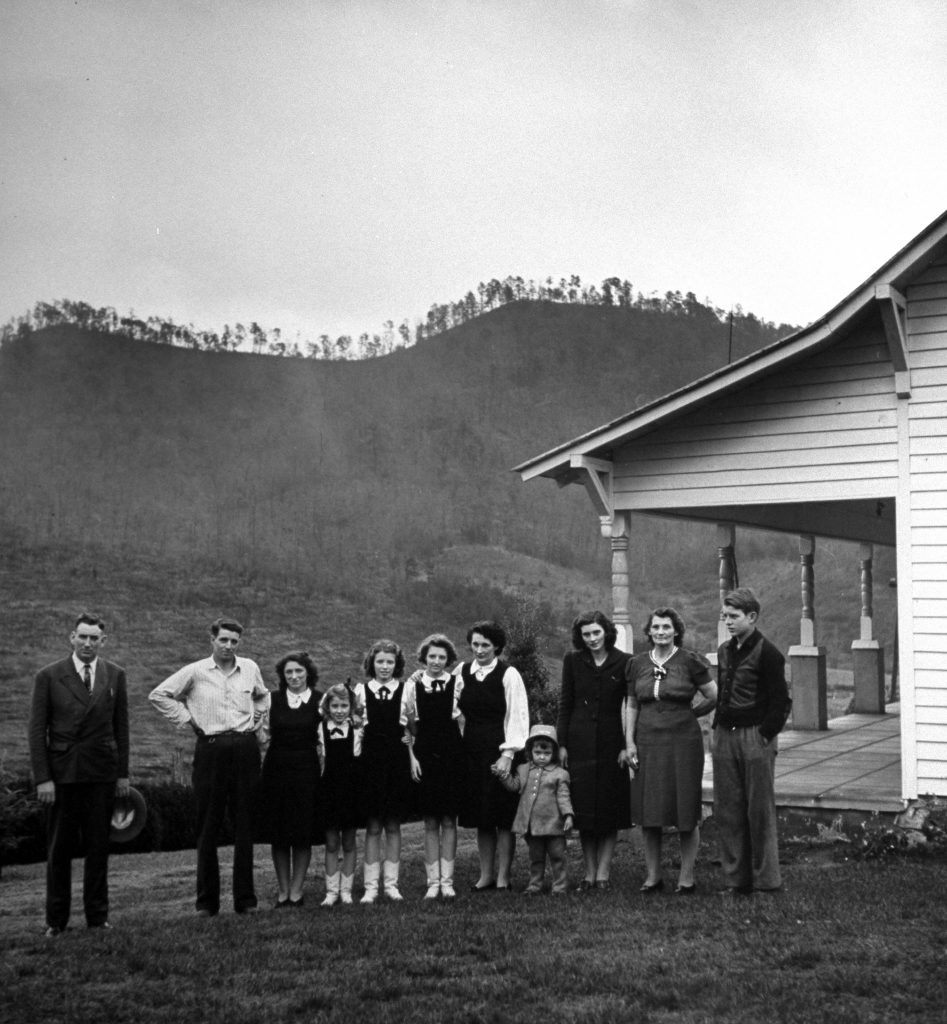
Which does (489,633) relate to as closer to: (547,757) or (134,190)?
(547,757)

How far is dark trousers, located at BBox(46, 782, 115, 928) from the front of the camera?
23.5 feet

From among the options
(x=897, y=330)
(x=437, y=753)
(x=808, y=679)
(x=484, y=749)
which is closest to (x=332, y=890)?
(x=437, y=753)

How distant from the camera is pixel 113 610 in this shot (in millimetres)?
50438

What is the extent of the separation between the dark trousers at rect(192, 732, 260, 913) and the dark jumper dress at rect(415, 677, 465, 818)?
38.5 inches

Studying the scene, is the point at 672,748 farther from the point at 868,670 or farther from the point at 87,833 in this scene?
the point at 868,670

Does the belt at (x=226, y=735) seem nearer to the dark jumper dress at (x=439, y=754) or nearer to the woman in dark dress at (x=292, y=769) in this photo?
the woman in dark dress at (x=292, y=769)

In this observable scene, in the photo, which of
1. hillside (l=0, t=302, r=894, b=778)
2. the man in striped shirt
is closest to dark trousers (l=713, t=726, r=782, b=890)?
the man in striped shirt

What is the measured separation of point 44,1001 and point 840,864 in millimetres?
5494

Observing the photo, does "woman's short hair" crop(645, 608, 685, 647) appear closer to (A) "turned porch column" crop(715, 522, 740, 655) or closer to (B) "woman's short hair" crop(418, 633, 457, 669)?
(B) "woman's short hair" crop(418, 633, 457, 669)

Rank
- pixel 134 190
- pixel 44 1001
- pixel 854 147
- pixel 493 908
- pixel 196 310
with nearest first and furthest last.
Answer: pixel 44 1001 < pixel 493 908 < pixel 854 147 < pixel 134 190 < pixel 196 310

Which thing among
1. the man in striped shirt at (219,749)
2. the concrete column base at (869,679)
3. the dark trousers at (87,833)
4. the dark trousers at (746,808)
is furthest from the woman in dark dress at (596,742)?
the concrete column base at (869,679)

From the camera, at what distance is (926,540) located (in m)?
9.79

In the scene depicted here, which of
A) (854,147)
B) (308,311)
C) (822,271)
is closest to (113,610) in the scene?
(854,147)

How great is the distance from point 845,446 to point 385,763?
462 cm
